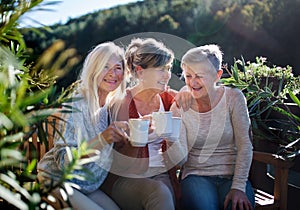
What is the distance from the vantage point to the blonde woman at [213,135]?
6.39 feet

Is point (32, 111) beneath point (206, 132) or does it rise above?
above

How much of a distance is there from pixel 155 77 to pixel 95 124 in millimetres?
383

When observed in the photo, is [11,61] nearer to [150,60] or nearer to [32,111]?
[32,111]

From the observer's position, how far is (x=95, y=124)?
184cm

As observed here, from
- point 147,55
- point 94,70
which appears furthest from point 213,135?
point 94,70

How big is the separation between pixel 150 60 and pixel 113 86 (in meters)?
0.22

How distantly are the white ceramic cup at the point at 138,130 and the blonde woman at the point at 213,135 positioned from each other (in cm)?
42

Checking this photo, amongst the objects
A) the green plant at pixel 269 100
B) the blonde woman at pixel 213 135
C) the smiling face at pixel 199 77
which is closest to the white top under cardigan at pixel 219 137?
the blonde woman at pixel 213 135

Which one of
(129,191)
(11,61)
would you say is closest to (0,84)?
(11,61)

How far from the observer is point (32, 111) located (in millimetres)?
863

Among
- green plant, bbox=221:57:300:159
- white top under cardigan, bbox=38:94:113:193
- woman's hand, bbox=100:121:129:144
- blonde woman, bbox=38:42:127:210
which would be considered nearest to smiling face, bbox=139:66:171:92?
blonde woman, bbox=38:42:127:210

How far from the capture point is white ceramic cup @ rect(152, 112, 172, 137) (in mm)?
1708

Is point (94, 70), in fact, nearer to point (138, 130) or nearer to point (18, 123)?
point (138, 130)

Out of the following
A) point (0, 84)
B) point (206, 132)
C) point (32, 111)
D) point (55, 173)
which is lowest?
point (206, 132)
